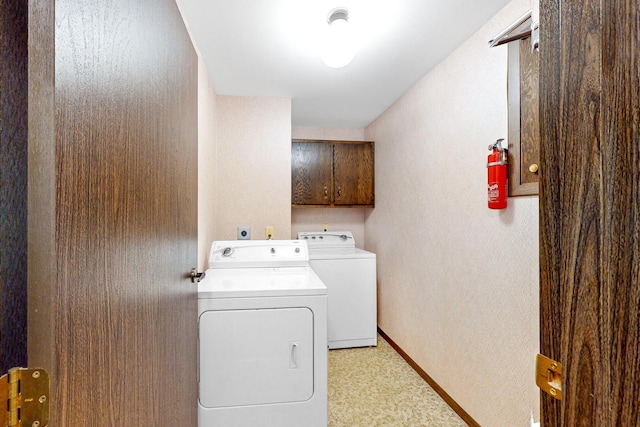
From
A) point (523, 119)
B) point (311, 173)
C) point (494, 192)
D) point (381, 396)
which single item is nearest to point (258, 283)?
point (381, 396)

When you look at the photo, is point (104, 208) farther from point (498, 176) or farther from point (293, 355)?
point (498, 176)

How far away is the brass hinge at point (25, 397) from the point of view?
39 centimetres

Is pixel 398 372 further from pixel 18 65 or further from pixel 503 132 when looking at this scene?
pixel 18 65

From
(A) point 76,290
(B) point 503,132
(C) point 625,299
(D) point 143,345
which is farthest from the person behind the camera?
(B) point 503,132

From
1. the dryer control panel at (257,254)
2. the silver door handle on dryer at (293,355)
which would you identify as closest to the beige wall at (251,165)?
the dryer control panel at (257,254)

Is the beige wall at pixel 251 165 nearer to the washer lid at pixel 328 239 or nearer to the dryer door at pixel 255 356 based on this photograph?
the washer lid at pixel 328 239

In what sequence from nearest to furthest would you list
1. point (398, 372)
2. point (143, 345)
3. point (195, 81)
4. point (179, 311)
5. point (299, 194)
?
1. point (143, 345)
2. point (179, 311)
3. point (195, 81)
4. point (398, 372)
5. point (299, 194)

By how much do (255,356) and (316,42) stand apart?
1877 mm

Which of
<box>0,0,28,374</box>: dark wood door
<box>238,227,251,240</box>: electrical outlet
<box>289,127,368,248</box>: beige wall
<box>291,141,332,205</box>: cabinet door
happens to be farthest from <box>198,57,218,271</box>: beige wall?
<box>0,0,28,374</box>: dark wood door

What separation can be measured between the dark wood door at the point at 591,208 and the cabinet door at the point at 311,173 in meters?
3.13

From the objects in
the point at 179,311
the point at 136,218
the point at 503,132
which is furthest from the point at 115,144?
the point at 503,132

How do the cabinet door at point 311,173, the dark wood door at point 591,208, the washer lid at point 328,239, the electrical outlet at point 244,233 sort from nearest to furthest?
the dark wood door at point 591,208 < the electrical outlet at point 244,233 < the cabinet door at point 311,173 < the washer lid at point 328,239

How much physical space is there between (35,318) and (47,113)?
285mm

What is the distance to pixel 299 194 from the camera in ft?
11.7
